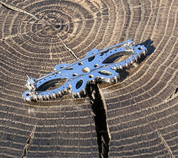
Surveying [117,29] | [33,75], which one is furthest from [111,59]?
[33,75]

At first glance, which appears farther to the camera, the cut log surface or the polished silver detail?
the polished silver detail

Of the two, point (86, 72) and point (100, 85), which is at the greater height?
point (86, 72)

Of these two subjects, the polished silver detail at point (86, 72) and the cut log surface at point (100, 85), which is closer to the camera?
the cut log surface at point (100, 85)

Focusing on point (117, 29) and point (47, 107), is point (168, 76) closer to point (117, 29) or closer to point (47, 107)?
point (117, 29)
